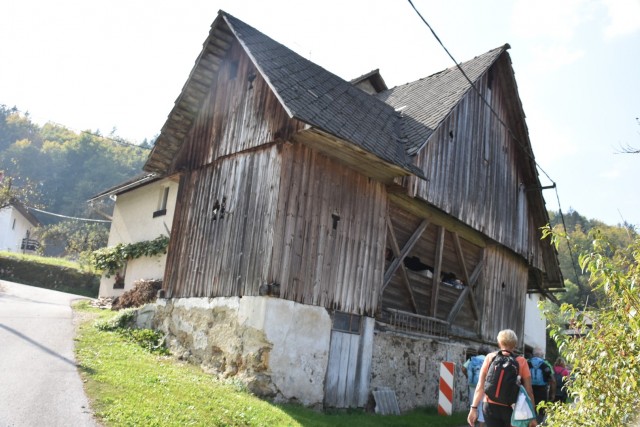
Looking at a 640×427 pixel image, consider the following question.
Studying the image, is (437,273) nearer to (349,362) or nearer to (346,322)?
(346,322)

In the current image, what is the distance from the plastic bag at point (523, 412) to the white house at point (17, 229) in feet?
158

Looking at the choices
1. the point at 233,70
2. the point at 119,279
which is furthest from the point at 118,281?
the point at 233,70

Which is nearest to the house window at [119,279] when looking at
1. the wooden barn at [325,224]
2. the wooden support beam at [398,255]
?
the wooden barn at [325,224]

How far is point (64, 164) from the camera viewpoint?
240 feet

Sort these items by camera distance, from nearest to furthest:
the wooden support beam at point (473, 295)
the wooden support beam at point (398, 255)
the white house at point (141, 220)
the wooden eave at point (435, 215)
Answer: the wooden support beam at point (398, 255)
the wooden eave at point (435, 215)
the wooden support beam at point (473, 295)
the white house at point (141, 220)

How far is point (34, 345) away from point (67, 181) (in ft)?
211

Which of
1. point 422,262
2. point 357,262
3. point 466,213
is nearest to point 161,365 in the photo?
point 357,262

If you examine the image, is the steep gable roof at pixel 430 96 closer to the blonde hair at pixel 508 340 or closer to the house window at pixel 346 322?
the house window at pixel 346 322

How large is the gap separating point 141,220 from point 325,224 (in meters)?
13.9

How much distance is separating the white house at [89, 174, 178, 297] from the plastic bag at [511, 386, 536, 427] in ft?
52.5

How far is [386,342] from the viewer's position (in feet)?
45.5

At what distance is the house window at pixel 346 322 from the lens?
12561 mm

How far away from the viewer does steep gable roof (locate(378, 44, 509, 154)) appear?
592 inches

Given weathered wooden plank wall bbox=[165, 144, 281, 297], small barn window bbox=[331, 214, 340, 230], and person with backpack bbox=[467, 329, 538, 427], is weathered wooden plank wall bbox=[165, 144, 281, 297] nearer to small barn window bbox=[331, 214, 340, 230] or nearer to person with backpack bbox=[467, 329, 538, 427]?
small barn window bbox=[331, 214, 340, 230]
